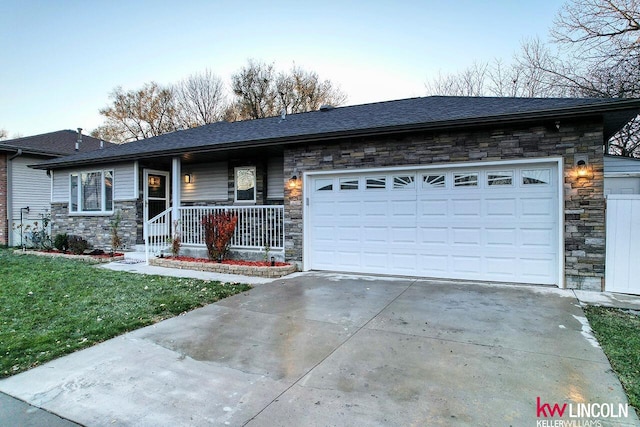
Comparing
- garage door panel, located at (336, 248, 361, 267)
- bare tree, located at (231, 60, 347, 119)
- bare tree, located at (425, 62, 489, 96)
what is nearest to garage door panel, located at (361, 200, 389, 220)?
garage door panel, located at (336, 248, 361, 267)

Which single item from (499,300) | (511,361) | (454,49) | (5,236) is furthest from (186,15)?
(511,361)

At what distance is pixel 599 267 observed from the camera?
224 inches

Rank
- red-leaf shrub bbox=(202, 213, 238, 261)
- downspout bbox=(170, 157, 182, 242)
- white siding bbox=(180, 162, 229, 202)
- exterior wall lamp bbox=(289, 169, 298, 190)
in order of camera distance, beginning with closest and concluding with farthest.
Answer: exterior wall lamp bbox=(289, 169, 298, 190)
red-leaf shrub bbox=(202, 213, 238, 261)
downspout bbox=(170, 157, 182, 242)
white siding bbox=(180, 162, 229, 202)

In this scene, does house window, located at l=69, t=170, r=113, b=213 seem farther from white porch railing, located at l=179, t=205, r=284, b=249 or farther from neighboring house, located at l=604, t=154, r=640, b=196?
neighboring house, located at l=604, t=154, r=640, b=196

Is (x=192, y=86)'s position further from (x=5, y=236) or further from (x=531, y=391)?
(x=531, y=391)

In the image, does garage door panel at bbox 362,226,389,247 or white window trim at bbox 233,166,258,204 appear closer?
garage door panel at bbox 362,226,389,247

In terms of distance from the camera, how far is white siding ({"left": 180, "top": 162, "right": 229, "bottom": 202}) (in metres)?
10.9

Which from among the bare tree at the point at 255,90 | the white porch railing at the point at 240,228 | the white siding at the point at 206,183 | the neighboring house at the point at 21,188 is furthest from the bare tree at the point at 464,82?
the neighboring house at the point at 21,188

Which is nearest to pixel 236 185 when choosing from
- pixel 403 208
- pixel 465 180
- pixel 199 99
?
pixel 403 208

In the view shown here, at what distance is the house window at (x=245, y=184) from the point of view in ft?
34.2

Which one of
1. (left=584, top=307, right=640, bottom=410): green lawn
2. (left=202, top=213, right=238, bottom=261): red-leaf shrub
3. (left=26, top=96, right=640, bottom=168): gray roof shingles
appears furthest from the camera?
(left=202, top=213, right=238, bottom=261): red-leaf shrub

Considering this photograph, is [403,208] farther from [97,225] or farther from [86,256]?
[97,225]

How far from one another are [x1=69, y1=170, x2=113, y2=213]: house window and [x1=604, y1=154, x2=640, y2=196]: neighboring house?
14.0 m

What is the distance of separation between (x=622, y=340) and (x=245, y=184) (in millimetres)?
9048
